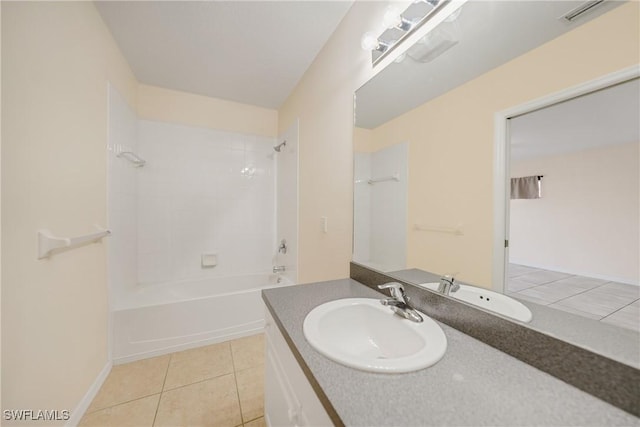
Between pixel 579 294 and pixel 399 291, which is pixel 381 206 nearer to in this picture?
pixel 399 291

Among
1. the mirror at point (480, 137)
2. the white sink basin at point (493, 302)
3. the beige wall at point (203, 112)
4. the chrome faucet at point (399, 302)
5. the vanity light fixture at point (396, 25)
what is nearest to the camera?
the mirror at point (480, 137)

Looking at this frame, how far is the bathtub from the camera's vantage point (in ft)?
5.65

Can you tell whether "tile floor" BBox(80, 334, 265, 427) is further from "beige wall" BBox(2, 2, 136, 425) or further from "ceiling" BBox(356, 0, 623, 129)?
"ceiling" BBox(356, 0, 623, 129)

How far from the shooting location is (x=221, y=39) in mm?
1648

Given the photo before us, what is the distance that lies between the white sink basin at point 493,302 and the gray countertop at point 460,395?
12cm

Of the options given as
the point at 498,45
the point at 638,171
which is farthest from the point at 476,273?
the point at 498,45

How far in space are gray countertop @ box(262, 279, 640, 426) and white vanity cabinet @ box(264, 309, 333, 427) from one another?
2.5 inches

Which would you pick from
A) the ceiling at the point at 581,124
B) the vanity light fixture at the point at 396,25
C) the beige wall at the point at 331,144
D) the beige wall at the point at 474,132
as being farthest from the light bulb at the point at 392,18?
the ceiling at the point at 581,124

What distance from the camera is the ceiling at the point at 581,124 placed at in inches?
18.6

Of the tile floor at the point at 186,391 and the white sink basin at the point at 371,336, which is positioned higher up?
the white sink basin at the point at 371,336

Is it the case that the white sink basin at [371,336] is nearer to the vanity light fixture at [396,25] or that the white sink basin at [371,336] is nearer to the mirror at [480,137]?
the mirror at [480,137]

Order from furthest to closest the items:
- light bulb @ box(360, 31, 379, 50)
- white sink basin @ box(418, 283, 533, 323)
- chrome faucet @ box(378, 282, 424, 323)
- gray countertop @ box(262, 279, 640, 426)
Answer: light bulb @ box(360, 31, 379, 50)
chrome faucet @ box(378, 282, 424, 323)
white sink basin @ box(418, 283, 533, 323)
gray countertop @ box(262, 279, 640, 426)

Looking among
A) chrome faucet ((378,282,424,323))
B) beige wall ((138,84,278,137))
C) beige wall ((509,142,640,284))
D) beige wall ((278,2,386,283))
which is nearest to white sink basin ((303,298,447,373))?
chrome faucet ((378,282,424,323))

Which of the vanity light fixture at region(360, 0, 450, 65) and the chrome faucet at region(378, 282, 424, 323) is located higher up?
the vanity light fixture at region(360, 0, 450, 65)
